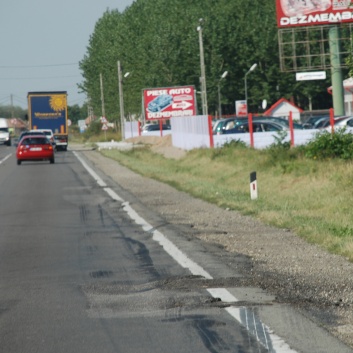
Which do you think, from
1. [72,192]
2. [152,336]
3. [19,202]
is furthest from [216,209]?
[152,336]

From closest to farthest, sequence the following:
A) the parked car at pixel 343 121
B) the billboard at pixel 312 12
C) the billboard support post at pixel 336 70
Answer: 1. the parked car at pixel 343 121
2. the billboard at pixel 312 12
3. the billboard support post at pixel 336 70

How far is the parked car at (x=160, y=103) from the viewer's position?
78.9 m

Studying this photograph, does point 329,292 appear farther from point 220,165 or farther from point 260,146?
point 260,146

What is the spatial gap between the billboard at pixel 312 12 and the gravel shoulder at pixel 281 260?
31.8 meters

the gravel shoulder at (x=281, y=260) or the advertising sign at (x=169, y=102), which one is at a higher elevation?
the advertising sign at (x=169, y=102)

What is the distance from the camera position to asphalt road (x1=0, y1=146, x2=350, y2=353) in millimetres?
8617

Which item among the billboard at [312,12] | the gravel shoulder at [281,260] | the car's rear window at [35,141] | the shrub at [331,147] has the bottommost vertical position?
the gravel shoulder at [281,260]

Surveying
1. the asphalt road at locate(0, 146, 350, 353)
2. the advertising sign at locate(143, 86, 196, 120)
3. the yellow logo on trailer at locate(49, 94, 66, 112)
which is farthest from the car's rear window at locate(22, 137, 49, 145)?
the asphalt road at locate(0, 146, 350, 353)

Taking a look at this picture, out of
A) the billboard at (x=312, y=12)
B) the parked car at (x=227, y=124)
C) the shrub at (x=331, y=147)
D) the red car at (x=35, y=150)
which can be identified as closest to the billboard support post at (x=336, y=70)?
the billboard at (x=312, y=12)

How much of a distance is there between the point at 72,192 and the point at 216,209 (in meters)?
8.13

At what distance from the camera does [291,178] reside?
26531 millimetres

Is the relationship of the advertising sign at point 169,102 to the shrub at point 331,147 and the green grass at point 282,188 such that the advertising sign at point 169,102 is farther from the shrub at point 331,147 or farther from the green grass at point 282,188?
the shrub at point 331,147

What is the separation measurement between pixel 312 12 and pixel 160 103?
25327 mm

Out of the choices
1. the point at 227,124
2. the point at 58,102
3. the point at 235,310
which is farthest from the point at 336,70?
the point at 235,310
